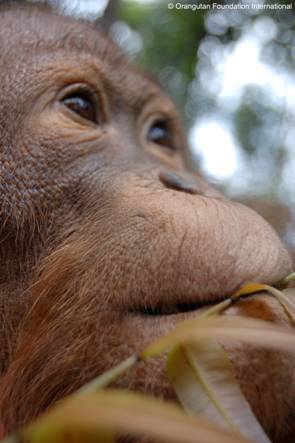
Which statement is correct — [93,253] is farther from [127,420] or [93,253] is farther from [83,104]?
[127,420]

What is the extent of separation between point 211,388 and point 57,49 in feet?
5.23

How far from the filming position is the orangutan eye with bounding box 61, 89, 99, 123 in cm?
235

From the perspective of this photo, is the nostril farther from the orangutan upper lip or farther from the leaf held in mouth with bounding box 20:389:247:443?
the leaf held in mouth with bounding box 20:389:247:443

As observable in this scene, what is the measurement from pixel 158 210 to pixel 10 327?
56 cm

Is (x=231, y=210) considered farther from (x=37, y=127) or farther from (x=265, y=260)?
(x=37, y=127)

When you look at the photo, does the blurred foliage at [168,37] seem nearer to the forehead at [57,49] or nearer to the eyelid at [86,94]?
the forehead at [57,49]

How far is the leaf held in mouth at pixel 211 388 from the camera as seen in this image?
3.52 feet

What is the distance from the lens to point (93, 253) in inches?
68.7

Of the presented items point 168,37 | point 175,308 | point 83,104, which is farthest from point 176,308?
point 168,37

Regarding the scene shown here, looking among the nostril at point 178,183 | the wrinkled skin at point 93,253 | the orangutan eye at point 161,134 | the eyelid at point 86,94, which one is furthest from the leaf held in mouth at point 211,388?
the orangutan eye at point 161,134

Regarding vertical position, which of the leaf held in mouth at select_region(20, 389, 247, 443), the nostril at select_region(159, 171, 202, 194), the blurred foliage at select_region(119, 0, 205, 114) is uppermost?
the blurred foliage at select_region(119, 0, 205, 114)

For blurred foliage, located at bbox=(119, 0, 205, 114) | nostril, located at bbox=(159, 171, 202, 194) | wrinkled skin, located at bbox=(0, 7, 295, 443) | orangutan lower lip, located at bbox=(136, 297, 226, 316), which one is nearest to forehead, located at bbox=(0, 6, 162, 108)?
wrinkled skin, located at bbox=(0, 7, 295, 443)

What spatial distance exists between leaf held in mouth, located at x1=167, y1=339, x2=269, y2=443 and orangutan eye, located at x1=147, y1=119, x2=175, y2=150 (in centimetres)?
173

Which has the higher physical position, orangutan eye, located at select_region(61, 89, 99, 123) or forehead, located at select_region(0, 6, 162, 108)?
forehead, located at select_region(0, 6, 162, 108)
